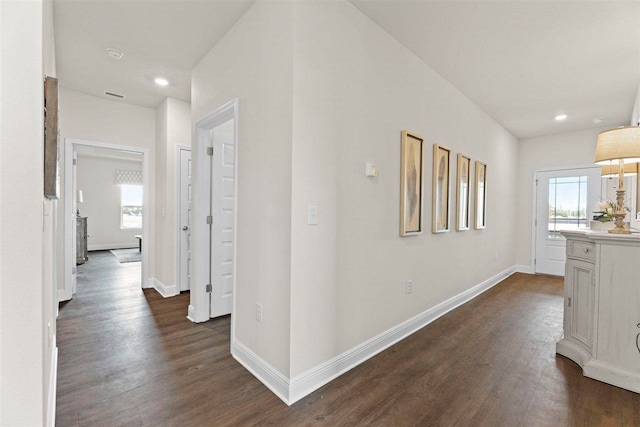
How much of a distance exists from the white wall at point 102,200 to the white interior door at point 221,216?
698 centimetres

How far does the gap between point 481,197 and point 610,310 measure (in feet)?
8.52

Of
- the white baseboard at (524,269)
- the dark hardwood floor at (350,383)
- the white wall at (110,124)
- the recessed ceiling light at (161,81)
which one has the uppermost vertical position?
the recessed ceiling light at (161,81)

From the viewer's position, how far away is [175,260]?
410 cm

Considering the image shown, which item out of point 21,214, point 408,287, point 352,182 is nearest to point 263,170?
point 352,182

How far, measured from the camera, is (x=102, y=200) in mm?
8383

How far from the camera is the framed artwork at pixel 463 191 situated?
375 centimetres

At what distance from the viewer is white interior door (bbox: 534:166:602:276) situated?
5.32 meters

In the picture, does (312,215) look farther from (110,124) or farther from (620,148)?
(110,124)

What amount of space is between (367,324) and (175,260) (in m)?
2.92

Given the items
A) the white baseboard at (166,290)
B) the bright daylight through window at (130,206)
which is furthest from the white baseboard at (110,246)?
the white baseboard at (166,290)

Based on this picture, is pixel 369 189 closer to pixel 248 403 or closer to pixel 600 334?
pixel 248 403

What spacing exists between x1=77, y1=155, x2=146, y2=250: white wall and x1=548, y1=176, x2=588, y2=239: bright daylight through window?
1045cm

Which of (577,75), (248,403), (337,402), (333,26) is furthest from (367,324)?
(577,75)

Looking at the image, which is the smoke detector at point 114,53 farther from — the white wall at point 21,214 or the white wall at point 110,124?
the white wall at point 21,214
